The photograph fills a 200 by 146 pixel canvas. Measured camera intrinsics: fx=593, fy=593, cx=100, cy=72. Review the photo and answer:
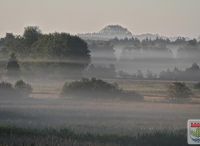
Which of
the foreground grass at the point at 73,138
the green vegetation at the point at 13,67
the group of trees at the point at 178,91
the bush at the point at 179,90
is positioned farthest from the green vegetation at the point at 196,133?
the green vegetation at the point at 13,67

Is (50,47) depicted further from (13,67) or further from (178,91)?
(178,91)

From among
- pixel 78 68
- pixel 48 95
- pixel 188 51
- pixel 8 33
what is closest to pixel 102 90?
pixel 48 95

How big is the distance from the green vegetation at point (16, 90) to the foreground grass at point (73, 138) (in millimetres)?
14503

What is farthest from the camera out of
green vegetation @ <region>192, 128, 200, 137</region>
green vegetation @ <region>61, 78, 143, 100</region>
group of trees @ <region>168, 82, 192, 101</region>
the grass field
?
green vegetation @ <region>61, 78, 143, 100</region>

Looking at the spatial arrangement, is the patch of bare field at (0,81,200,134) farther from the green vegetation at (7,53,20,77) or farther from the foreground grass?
the green vegetation at (7,53,20,77)

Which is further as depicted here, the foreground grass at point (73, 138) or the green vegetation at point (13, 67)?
the green vegetation at point (13, 67)

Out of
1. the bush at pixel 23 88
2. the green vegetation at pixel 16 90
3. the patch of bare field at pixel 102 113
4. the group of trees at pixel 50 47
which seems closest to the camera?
the patch of bare field at pixel 102 113

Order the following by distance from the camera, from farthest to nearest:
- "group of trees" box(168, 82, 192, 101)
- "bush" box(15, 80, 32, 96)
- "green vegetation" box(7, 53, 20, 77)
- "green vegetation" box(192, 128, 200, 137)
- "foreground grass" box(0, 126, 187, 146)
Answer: "green vegetation" box(7, 53, 20, 77) < "bush" box(15, 80, 32, 96) < "group of trees" box(168, 82, 192, 101) < "green vegetation" box(192, 128, 200, 137) < "foreground grass" box(0, 126, 187, 146)

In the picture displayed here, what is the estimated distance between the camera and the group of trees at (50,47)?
1387 inches

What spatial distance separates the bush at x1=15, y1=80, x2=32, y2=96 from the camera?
31281mm

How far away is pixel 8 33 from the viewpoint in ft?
137

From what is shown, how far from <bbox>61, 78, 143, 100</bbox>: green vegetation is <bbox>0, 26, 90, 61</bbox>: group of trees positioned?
3321 millimetres

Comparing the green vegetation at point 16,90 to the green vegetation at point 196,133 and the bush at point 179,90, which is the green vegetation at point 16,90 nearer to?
the bush at point 179,90

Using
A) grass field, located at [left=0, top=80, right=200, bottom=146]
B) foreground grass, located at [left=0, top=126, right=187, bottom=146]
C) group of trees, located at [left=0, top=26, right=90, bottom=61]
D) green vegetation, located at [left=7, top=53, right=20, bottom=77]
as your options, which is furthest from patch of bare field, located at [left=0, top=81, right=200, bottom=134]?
group of trees, located at [left=0, top=26, right=90, bottom=61]
